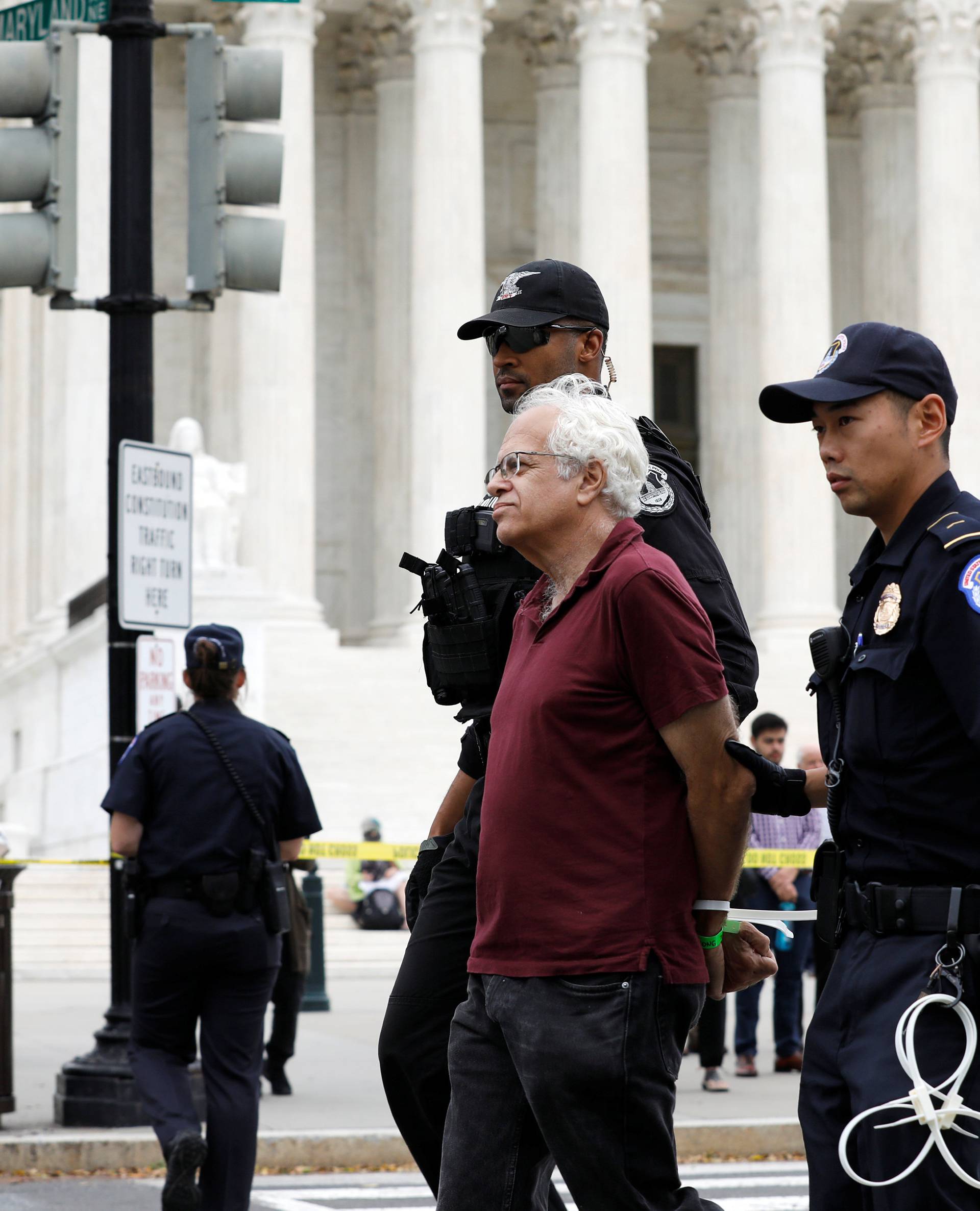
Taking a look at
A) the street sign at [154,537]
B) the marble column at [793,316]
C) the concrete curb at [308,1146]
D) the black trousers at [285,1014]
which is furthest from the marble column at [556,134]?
the concrete curb at [308,1146]

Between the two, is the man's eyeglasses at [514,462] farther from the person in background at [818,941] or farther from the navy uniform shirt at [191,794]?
the person in background at [818,941]

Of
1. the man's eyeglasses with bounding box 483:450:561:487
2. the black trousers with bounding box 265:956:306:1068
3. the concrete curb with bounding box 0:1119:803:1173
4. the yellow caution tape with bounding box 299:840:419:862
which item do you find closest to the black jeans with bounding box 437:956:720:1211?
the man's eyeglasses with bounding box 483:450:561:487

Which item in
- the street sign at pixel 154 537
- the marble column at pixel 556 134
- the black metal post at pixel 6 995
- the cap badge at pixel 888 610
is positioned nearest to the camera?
the cap badge at pixel 888 610

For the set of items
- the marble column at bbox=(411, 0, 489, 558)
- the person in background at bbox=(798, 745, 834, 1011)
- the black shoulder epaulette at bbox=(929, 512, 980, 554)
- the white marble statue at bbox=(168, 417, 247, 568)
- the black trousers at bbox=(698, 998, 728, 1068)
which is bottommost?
the black trousers at bbox=(698, 998, 728, 1068)

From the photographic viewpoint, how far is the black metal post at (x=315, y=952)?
639 inches

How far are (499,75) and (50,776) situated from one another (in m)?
16.9

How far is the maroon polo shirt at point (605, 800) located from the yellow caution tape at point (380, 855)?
6982mm

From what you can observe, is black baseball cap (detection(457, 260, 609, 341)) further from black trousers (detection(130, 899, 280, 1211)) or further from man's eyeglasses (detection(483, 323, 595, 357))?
black trousers (detection(130, 899, 280, 1211))

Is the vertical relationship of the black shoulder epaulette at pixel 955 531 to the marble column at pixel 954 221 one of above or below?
below

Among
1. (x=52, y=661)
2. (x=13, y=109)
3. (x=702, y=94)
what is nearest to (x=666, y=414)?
(x=702, y=94)

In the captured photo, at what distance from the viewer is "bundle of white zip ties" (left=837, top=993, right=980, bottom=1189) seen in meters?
3.96

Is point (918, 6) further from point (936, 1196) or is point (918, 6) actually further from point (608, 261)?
point (936, 1196)

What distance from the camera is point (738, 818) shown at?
445 centimetres

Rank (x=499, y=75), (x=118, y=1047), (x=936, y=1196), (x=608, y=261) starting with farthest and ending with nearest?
(x=499, y=75) < (x=608, y=261) < (x=118, y=1047) < (x=936, y=1196)
